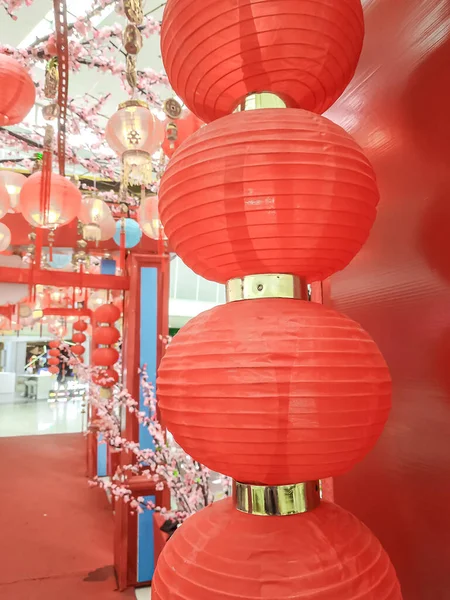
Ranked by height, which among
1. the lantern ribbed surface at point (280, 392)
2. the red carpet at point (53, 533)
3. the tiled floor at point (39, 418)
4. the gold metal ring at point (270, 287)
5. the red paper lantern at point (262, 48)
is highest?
the red paper lantern at point (262, 48)

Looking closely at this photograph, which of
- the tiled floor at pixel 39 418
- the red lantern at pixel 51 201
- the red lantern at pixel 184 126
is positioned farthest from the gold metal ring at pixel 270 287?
the tiled floor at pixel 39 418

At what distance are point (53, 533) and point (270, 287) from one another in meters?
4.19

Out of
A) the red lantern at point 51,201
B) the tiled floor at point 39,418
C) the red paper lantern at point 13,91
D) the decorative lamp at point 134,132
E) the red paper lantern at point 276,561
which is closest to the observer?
the red paper lantern at point 276,561

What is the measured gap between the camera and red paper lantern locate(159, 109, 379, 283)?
1.64 feet

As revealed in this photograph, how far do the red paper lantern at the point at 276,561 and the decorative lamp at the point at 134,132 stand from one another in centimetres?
156

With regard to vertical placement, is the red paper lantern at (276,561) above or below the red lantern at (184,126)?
below

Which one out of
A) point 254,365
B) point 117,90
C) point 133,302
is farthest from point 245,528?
point 117,90

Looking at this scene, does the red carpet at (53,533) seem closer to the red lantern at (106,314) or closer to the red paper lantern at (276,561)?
the red lantern at (106,314)

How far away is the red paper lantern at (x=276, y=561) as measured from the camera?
444 mm

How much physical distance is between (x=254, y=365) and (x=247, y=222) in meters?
0.16

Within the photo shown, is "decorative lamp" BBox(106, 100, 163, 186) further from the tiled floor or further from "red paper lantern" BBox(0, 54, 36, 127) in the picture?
the tiled floor

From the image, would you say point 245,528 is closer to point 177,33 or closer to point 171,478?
point 177,33

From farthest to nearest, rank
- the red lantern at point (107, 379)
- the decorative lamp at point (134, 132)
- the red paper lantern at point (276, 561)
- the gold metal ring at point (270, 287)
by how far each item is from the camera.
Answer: the red lantern at point (107, 379)
the decorative lamp at point (134, 132)
the gold metal ring at point (270, 287)
the red paper lantern at point (276, 561)

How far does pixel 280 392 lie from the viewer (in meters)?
0.45
